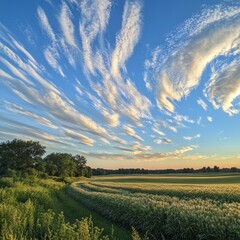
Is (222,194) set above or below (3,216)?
above

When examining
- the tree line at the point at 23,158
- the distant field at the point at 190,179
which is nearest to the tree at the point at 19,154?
the tree line at the point at 23,158

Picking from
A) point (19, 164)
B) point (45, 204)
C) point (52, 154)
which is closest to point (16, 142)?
point (19, 164)

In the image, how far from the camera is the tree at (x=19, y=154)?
110 meters

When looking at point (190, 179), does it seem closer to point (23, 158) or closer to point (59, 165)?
point (23, 158)

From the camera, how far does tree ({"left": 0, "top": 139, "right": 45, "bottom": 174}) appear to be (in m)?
110

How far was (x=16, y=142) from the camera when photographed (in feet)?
382

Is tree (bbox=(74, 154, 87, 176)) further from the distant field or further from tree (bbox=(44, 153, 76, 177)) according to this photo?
the distant field

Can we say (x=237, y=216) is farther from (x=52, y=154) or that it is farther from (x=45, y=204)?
(x=52, y=154)

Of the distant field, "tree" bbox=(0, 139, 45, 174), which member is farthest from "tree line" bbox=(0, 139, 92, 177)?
the distant field

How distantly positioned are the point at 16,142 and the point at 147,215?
10841 centimetres

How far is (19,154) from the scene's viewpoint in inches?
4464

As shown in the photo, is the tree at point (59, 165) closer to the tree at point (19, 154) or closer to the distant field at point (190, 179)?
the tree at point (19, 154)

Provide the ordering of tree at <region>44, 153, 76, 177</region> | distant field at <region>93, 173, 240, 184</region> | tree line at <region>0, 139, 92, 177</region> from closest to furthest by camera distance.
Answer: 1. distant field at <region>93, 173, 240, 184</region>
2. tree line at <region>0, 139, 92, 177</region>
3. tree at <region>44, 153, 76, 177</region>

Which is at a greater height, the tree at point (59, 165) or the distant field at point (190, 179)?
the tree at point (59, 165)
